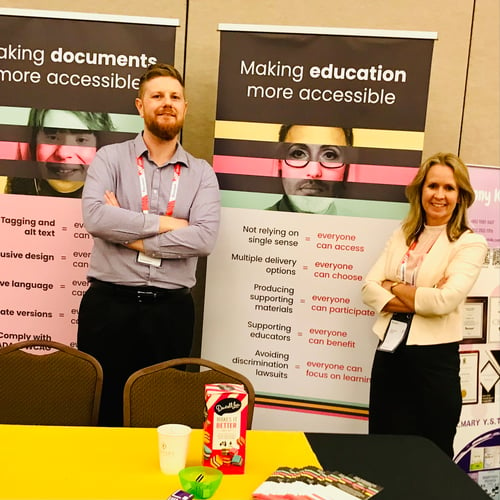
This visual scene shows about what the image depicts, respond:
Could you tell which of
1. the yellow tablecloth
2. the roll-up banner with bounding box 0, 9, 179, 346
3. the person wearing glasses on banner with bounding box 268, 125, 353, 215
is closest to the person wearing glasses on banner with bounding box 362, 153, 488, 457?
the person wearing glasses on banner with bounding box 268, 125, 353, 215

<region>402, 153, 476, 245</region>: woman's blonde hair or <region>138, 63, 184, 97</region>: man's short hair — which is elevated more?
<region>138, 63, 184, 97</region>: man's short hair

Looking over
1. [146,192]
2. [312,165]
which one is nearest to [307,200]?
[312,165]

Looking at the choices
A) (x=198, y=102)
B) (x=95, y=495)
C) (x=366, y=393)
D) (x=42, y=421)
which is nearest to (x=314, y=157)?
(x=198, y=102)

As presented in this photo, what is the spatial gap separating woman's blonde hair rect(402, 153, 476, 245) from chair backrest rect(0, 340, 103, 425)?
166 centimetres

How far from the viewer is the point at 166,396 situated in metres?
2.04

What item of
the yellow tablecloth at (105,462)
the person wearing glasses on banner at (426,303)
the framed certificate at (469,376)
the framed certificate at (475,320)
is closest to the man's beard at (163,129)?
the person wearing glasses on banner at (426,303)

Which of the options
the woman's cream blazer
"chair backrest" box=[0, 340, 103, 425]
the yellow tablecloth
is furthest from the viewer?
the woman's cream blazer

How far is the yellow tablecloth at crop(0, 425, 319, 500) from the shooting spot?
1354 millimetres

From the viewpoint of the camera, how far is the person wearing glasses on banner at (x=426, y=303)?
270 centimetres

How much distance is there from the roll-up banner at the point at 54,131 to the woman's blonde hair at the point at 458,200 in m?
1.48

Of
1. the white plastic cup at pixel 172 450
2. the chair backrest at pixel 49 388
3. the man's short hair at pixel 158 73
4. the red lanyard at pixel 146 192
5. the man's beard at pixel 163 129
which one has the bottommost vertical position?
the chair backrest at pixel 49 388

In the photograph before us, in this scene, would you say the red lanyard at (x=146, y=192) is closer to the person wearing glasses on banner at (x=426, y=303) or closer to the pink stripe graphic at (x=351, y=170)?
the pink stripe graphic at (x=351, y=170)

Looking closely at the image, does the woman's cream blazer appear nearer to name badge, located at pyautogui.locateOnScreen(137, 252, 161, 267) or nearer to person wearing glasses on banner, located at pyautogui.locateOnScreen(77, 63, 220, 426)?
person wearing glasses on banner, located at pyautogui.locateOnScreen(77, 63, 220, 426)

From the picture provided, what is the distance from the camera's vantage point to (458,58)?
352 centimetres
